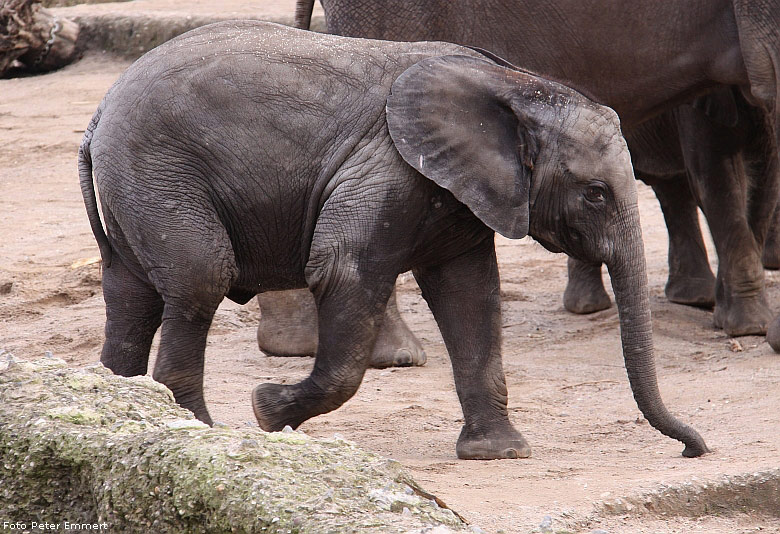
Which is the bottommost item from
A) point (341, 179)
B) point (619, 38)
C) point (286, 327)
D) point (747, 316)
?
point (286, 327)

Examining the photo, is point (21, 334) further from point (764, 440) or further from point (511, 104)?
point (764, 440)

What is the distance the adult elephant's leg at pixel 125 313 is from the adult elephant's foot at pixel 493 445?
4.05ft

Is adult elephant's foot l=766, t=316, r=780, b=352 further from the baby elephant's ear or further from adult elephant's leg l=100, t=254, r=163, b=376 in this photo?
adult elephant's leg l=100, t=254, r=163, b=376

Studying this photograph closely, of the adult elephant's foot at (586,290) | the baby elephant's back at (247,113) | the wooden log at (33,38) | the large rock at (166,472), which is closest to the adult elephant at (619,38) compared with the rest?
the adult elephant's foot at (586,290)

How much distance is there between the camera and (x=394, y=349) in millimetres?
6105

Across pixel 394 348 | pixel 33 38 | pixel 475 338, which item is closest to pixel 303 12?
pixel 394 348

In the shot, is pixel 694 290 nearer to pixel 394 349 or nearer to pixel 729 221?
pixel 729 221

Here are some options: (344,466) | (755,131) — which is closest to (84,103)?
(755,131)

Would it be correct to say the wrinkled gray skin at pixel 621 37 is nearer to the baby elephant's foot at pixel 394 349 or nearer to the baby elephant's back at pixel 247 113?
the baby elephant's foot at pixel 394 349

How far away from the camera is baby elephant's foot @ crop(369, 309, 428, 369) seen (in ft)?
20.0

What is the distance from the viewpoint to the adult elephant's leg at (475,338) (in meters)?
4.69

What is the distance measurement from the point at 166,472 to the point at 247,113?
185 centimetres

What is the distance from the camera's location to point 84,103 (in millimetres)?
11719

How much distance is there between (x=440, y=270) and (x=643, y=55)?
74.7 inches
